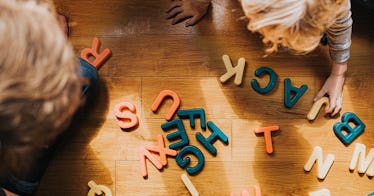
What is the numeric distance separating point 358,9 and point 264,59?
10.5 inches

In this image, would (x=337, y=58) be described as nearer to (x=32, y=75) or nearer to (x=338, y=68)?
(x=338, y=68)

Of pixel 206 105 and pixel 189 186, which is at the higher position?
pixel 206 105

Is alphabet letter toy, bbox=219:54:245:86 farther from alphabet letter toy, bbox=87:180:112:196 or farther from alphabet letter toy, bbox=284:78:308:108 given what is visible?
alphabet letter toy, bbox=87:180:112:196

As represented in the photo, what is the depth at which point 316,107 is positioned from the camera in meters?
1.27

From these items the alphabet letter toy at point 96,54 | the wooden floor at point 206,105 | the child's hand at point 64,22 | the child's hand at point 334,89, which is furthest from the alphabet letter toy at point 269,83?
the child's hand at point 64,22

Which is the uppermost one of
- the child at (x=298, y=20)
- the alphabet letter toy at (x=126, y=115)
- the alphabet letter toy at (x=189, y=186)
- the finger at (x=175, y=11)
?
the child at (x=298, y=20)

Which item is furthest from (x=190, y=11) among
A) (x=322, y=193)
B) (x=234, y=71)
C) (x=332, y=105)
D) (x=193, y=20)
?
(x=322, y=193)

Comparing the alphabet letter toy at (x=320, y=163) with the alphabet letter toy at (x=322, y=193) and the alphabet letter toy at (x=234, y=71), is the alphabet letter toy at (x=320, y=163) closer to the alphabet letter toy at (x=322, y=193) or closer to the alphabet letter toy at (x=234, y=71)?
the alphabet letter toy at (x=322, y=193)

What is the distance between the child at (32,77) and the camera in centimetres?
82

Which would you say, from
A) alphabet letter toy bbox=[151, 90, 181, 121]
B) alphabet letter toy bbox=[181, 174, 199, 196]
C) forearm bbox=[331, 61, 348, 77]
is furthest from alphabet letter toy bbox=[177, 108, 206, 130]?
forearm bbox=[331, 61, 348, 77]

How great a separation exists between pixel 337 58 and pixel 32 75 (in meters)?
0.71

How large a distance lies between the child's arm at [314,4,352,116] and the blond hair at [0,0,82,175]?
0.57m

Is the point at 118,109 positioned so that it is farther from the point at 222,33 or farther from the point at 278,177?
the point at 278,177

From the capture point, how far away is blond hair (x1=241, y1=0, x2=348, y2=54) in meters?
0.93
